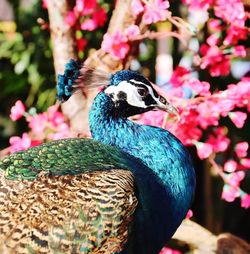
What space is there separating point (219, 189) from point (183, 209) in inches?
68.3

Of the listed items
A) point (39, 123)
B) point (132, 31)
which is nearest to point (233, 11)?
point (132, 31)

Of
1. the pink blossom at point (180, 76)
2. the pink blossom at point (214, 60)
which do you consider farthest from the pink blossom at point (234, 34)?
the pink blossom at point (180, 76)

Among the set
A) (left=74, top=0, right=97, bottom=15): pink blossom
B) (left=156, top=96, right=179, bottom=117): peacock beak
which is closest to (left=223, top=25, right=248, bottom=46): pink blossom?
(left=156, top=96, right=179, bottom=117): peacock beak

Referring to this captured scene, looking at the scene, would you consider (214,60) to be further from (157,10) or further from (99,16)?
(99,16)

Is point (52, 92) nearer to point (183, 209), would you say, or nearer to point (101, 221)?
point (183, 209)

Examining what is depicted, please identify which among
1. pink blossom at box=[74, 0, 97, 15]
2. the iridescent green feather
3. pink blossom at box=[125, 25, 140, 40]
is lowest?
the iridescent green feather

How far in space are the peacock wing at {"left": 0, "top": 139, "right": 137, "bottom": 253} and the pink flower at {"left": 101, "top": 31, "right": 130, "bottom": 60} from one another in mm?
776

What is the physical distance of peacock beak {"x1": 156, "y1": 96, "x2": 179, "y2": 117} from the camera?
2744mm

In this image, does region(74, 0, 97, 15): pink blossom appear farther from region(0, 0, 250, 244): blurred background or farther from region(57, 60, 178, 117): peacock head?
region(0, 0, 250, 244): blurred background

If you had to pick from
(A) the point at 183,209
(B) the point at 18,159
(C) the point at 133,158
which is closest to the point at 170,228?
(A) the point at 183,209

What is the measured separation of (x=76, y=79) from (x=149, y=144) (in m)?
0.38

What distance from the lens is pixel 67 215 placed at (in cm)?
224

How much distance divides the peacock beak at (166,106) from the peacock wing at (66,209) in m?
0.41

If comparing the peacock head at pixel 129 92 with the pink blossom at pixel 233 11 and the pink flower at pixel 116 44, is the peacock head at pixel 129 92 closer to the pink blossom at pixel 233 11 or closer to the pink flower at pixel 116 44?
the pink flower at pixel 116 44
